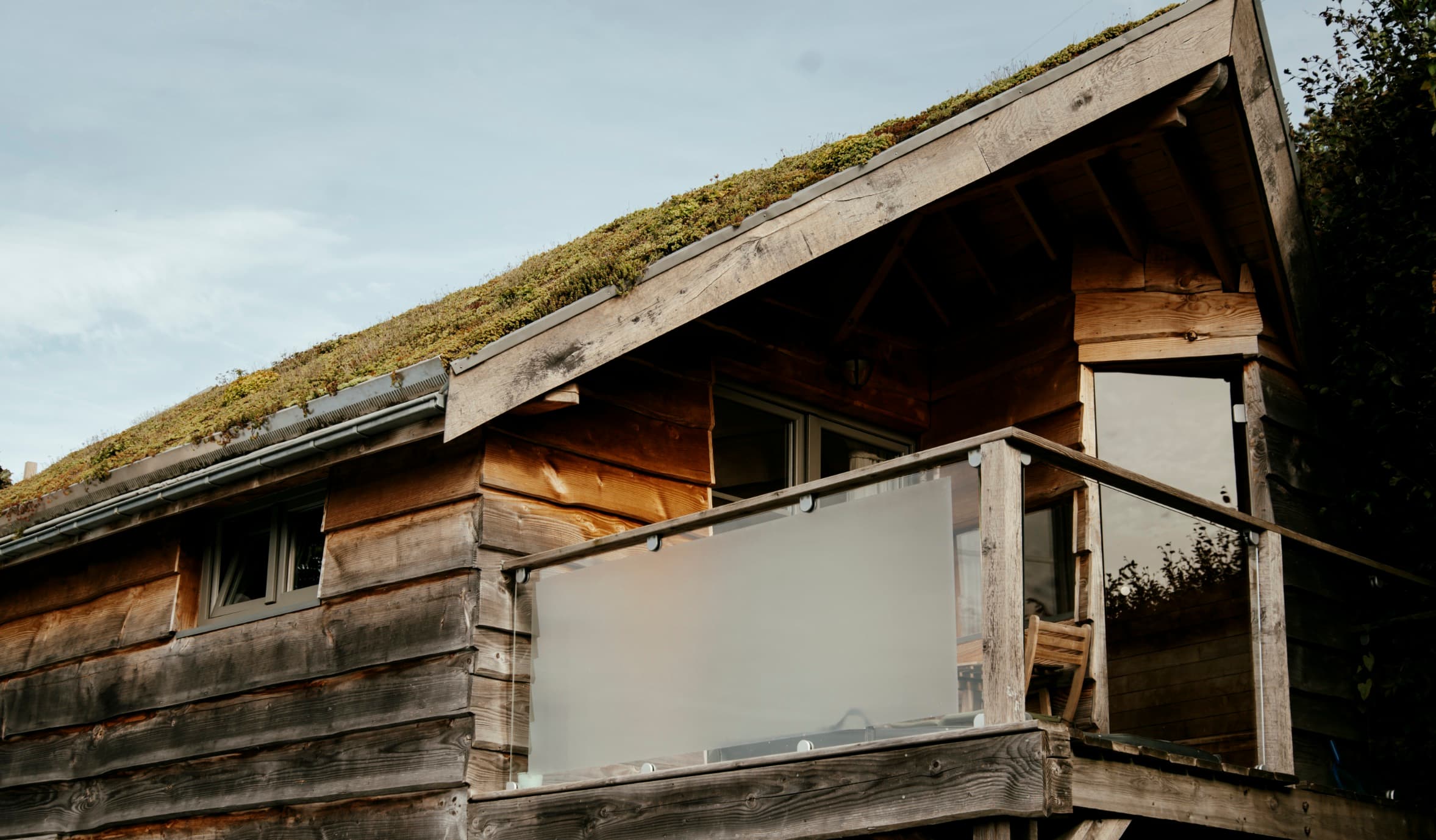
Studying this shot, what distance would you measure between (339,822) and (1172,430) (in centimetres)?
492

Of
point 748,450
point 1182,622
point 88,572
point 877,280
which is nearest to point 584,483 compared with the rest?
point 748,450

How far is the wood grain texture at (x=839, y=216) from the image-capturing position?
6453 millimetres

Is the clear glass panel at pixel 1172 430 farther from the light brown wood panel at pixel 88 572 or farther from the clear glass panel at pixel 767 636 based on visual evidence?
the light brown wood panel at pixel 88 572

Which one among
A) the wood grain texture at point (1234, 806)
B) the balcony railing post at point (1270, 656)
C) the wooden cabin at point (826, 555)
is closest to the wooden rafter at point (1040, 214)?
the wooden cabin at point (826, 555)

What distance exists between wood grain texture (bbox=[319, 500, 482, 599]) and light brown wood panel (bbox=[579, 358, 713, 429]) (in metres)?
0.95

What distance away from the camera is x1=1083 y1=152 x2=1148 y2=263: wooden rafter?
25.0 feet

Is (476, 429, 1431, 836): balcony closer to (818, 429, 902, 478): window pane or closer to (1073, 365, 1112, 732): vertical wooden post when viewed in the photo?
(1073, 365, 1112, 732): vertical wooden post

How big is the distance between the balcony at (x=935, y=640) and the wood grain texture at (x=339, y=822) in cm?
24

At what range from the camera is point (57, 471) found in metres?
11.4

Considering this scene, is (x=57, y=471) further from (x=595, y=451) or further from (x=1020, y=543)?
(x=1020, y=543)

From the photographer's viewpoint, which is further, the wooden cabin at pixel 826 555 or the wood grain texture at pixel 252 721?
the wood grain texture at pixel 252 721

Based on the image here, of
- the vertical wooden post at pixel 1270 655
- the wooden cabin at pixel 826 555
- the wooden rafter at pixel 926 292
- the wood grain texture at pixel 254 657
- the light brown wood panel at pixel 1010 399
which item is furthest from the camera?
the wooden rafter at pixel 926 292

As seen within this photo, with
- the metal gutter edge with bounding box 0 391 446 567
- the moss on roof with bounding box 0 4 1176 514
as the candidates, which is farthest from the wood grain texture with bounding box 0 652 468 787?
the moss on roof with bounding box 0 4 1176 514

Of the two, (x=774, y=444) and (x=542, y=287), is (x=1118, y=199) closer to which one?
(x=774, y=444)
